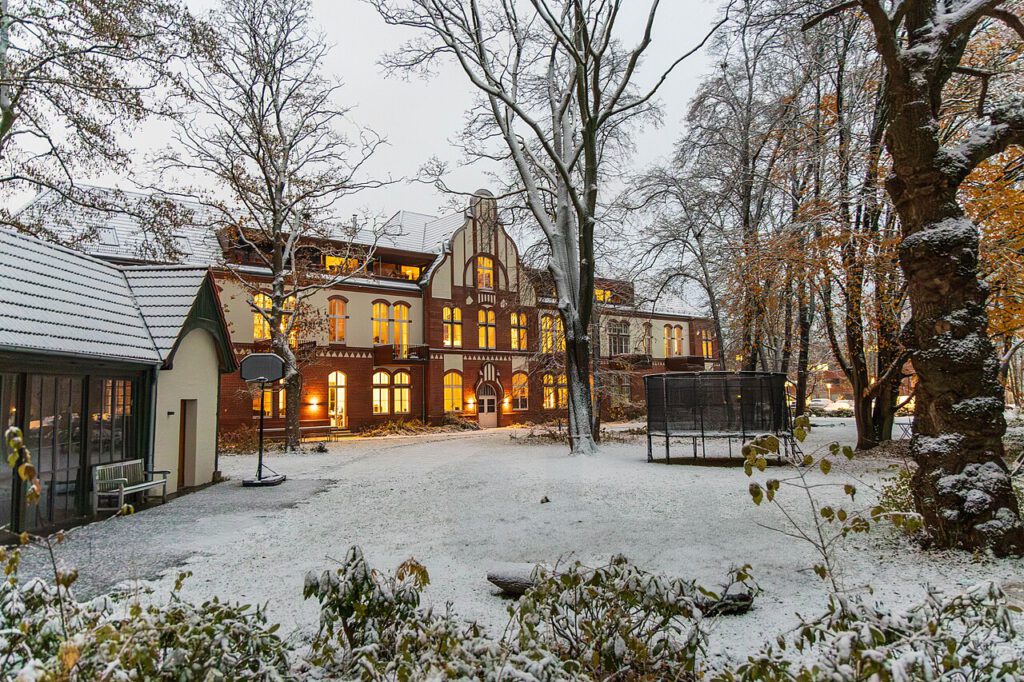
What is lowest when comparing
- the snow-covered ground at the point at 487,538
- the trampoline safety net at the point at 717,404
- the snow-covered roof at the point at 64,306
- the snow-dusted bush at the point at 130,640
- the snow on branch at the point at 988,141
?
the snow-covered ground at the point at 487,538

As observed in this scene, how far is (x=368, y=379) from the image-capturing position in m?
28.3

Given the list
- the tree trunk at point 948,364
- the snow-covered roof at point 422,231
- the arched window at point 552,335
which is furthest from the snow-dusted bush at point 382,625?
the snow-covered roof at point 422,231

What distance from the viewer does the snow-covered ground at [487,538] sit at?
5113 mm

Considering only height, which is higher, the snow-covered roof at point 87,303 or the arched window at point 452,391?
the snow-covered roof at point 87,303

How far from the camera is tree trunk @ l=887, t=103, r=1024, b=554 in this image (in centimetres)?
529

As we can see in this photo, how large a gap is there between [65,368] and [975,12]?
12.6 meters

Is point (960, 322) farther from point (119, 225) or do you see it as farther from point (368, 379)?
point (119, 225)

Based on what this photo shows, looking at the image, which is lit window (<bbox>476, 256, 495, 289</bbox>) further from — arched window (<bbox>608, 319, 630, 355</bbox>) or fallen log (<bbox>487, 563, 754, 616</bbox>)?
fallen log (<bbox>487, 563, 754, 616</bbox>)

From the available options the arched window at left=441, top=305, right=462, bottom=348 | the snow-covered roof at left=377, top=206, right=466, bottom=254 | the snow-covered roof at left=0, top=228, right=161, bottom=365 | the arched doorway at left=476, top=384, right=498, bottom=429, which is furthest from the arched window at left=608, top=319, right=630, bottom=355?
the snow-covered roof at left=0, top=228, right=161, bottom=365

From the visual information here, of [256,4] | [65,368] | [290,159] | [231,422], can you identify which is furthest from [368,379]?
[65,368]

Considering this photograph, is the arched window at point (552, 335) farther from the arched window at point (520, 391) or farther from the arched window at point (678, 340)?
the arched window at point (678, 340)

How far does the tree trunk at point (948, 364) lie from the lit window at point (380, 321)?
1009 inches

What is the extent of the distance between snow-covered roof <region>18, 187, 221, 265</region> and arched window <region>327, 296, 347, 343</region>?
5.47m

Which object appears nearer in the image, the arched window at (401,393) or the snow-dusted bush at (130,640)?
the snow-dusted bush at (130,640)
